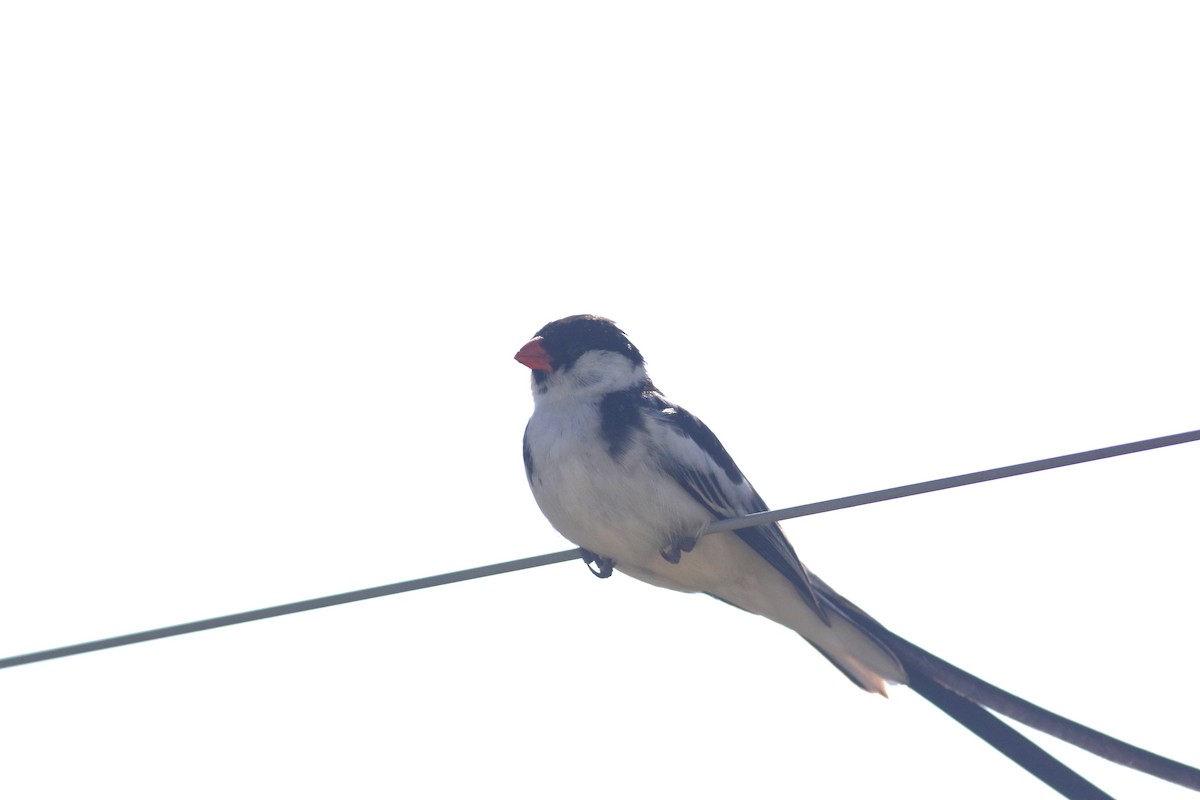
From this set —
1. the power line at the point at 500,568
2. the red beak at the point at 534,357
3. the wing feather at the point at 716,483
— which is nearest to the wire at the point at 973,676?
the power line at the point at 500,568

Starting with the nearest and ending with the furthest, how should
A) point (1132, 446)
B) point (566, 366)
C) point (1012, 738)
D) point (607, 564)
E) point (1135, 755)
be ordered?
point (1132, 446)
point (1135, 755)
point (1012, 738)
point (607, 564)
point (566, 366)

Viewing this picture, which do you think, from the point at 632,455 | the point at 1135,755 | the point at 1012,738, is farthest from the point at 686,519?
the point at 1135,755

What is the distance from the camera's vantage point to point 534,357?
745 centimetres

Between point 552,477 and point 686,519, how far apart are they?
1.92 ft

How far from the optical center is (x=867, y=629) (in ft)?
23.7

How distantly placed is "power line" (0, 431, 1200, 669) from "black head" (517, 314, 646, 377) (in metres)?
1.85

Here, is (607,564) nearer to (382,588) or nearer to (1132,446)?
(382,588)

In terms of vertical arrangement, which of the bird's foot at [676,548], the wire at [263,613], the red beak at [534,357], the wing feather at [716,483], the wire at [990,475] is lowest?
the wire at [263,613]

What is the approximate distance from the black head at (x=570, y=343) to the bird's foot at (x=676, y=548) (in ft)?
3.39

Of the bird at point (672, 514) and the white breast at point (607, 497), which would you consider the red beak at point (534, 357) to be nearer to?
the bird at point (672, 514)

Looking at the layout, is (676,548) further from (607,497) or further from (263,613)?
(263,613)

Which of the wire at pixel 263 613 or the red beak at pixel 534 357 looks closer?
the wire at pixel 263 613

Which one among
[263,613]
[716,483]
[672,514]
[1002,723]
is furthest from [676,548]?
[263,613]

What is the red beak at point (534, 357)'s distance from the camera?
741 cm
